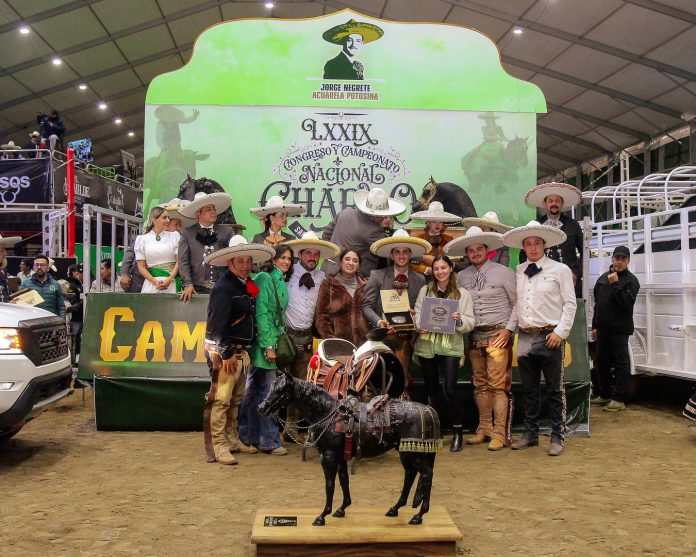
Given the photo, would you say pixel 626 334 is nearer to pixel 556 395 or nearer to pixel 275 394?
pixel 556 395

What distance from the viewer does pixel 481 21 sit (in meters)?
17.2

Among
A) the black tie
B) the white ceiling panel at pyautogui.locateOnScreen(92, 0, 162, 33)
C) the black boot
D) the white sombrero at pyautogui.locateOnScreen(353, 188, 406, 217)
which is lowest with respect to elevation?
the black boot

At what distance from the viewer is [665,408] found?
28.7 ft

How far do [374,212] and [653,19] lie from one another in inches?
422

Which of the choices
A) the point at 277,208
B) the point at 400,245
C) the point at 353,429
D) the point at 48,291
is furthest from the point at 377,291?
→ the point at 48,291

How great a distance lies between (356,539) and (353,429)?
586 millimetres

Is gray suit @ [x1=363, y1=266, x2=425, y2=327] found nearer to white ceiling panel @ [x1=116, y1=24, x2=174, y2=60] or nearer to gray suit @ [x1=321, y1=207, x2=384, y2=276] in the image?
gray suit @ [x1=321, y1=207, x2=384, y2=276]

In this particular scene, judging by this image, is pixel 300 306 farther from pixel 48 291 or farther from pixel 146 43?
pixel 146 43

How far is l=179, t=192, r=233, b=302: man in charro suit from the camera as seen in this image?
7035 millimetres

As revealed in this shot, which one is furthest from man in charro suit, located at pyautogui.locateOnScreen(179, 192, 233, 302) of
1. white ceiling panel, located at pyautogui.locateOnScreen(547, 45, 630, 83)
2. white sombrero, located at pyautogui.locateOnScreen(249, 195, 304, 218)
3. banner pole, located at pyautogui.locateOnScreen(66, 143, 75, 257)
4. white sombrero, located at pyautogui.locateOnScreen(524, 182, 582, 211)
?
white ceiling panel, located at pyautogui.locateOnScreen(547, 45, 630, 83)

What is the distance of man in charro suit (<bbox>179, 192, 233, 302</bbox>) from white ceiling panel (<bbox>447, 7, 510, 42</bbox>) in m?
12.0

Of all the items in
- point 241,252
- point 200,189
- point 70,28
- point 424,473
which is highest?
point 70,28

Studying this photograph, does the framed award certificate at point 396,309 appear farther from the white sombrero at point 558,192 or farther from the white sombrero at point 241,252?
the white sombrero at point 558,192

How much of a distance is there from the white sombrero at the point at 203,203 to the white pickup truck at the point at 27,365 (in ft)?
5.70
